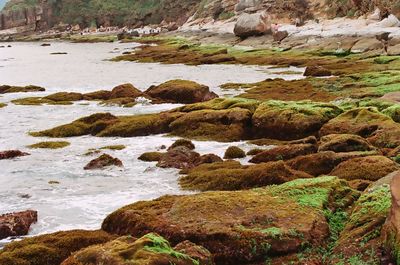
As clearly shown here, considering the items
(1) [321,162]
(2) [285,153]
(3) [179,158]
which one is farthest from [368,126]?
(3) [179,158]

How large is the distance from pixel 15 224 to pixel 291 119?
13.5 m

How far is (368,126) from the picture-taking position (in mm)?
20391

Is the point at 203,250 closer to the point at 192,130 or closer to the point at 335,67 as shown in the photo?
the point at 192,130

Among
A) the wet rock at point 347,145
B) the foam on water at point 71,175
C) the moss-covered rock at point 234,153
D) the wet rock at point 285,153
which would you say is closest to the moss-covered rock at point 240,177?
the foam on water at point 71,175

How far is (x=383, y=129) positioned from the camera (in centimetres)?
1969

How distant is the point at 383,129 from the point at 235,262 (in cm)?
1203

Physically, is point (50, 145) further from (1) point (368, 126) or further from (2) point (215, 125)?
(1) point (368, 126)

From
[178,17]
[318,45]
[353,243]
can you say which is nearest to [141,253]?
[353,243]

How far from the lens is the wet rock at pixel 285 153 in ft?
60.4

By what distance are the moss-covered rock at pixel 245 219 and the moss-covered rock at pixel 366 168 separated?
2098mm

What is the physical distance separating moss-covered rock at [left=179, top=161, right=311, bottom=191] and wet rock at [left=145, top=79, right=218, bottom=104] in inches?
673

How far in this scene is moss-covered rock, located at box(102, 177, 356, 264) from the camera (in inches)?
383

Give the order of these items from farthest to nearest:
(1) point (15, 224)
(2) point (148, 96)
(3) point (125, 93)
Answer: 1. (3) point (125, 93)
2. (2) point (148, 96)
3. (1) point (15, 224)

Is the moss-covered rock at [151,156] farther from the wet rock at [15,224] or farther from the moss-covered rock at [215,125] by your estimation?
the wet rock at [15,224]
